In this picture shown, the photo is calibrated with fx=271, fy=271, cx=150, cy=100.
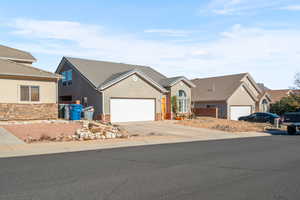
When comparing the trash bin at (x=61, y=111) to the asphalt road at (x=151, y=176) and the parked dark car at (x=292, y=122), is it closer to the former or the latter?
the asphalt road at (x=151, y=176)

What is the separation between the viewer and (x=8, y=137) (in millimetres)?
13352

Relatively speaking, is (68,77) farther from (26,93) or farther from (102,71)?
(26,93)

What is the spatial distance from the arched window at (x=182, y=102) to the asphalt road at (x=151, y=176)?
19.5m

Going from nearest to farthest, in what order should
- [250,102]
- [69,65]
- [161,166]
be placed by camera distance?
[161,166], [69,65], [250,102]

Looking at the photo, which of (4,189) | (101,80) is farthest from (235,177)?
(101,80)

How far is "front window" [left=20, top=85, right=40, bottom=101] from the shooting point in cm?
1989

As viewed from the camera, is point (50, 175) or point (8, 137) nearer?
point (50, 175)

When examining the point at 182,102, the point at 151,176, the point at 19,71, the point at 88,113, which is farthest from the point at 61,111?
the point at 151,176

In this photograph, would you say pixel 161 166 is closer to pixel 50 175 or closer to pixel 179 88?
pixel 50 175

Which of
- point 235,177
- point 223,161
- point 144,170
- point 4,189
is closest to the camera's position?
point 4,189

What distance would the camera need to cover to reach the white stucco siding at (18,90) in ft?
62.5

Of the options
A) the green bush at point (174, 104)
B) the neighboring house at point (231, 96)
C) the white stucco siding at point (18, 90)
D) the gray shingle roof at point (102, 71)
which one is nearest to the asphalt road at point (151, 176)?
the white stucco siding at point (18, 90)

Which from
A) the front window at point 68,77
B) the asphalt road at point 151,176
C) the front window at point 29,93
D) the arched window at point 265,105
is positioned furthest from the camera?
the arched window at point 265,105

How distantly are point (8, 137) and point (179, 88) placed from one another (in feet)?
63.0
